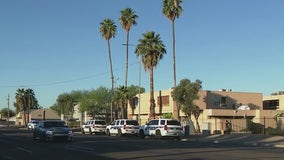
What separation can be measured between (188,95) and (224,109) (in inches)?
353

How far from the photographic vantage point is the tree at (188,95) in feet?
190

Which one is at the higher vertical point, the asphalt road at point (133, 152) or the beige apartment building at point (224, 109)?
the beige apartment building at point (224, 109)

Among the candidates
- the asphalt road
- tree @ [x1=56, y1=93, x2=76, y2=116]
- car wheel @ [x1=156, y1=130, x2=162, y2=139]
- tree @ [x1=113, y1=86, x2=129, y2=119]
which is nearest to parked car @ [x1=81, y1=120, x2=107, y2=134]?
car wheel @ [x1=156, y1=130, x2=162, y2=139]

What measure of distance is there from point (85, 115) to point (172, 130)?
6497 cm

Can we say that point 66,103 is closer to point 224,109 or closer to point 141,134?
point 224,109

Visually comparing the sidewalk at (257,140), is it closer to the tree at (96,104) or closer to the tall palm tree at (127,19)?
the tall palm tree at (127,19)

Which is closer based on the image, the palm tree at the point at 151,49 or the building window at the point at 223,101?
the palm tree at the point at 151,49

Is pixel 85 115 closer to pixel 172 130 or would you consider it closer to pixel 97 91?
pixel 97 91

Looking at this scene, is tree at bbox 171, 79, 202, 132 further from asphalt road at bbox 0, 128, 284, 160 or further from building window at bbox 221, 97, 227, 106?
asphalt road at bbox 0, 128, 284, 160

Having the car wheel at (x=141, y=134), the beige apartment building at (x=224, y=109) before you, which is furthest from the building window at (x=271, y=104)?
the car wheel at (x=141, y=134)

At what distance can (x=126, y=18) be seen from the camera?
70.1 metres

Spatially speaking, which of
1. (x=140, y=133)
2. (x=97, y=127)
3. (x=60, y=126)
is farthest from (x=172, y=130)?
(x=97, y=127)

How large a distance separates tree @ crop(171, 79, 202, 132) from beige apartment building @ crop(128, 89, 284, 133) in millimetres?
2261

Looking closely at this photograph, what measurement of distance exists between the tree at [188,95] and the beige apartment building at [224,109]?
7.42ft
